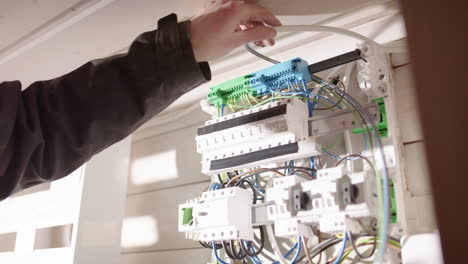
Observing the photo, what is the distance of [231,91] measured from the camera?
1.36m

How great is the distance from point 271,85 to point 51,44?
0.74 metres

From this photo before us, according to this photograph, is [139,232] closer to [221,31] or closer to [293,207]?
[293,207]

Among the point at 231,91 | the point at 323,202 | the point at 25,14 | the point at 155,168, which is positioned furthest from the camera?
the point at 155,168

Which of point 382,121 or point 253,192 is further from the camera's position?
point 253,192

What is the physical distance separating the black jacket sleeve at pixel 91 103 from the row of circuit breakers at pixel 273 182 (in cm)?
35

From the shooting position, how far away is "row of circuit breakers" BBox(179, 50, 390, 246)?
0.98 m

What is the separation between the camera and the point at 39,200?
161cm

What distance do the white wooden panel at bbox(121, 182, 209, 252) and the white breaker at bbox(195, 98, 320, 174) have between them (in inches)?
11.4

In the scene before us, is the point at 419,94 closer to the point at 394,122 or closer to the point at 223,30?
the point at 223,30

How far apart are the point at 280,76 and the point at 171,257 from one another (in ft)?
2.58

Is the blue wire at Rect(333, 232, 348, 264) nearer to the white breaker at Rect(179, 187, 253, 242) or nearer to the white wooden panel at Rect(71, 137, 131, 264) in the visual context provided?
the white breaker at Rect(179, 187, 253, 242)

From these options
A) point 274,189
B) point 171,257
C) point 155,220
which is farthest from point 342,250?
point 155,220

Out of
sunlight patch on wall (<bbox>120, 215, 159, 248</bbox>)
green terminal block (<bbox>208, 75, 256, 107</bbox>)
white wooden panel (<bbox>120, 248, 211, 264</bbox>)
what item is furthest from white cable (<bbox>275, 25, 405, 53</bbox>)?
sunlight patch on wall (<bbox>120, 215, 159, 248</bbox>)

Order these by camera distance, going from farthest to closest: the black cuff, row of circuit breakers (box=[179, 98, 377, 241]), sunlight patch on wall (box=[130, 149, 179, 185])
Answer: sunlight patch on wall (box=[130, 149, 179, 185]), row of circuit breakers (box=[179, 98, 377, 241]), the black cuff
